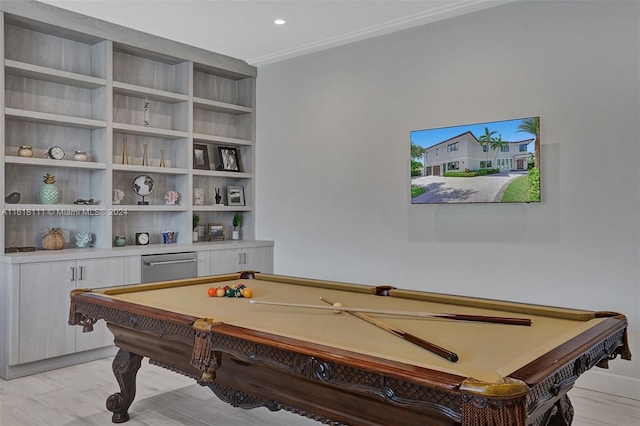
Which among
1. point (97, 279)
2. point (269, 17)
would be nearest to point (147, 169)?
point (97, 279)

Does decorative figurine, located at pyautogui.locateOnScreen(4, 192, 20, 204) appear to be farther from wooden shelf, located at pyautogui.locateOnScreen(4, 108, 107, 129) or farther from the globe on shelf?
the globe on shelf

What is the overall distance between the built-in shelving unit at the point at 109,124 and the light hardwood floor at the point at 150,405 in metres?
1.17

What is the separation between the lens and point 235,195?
5.70m

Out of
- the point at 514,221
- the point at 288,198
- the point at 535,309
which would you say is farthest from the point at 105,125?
the point at 535,309

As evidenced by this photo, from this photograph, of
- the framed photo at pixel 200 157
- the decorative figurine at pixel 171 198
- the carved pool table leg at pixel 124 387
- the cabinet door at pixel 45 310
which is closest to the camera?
the carved pool table leg at pixel 124 387

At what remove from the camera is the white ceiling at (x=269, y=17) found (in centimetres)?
397

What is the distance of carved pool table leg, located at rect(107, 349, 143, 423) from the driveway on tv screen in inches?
96.8

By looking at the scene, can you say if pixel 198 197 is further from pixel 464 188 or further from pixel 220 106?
pixel 464 188

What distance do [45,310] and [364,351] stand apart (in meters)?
3.08

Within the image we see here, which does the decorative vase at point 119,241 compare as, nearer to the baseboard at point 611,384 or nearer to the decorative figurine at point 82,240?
the decorative figurine at point 82,240

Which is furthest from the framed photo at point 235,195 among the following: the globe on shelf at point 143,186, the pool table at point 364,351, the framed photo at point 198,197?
the pool table at point 364,351

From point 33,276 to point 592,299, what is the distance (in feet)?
13.0

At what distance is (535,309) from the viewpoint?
89.0 inches

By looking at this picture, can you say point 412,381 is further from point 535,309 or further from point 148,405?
point 148,405
